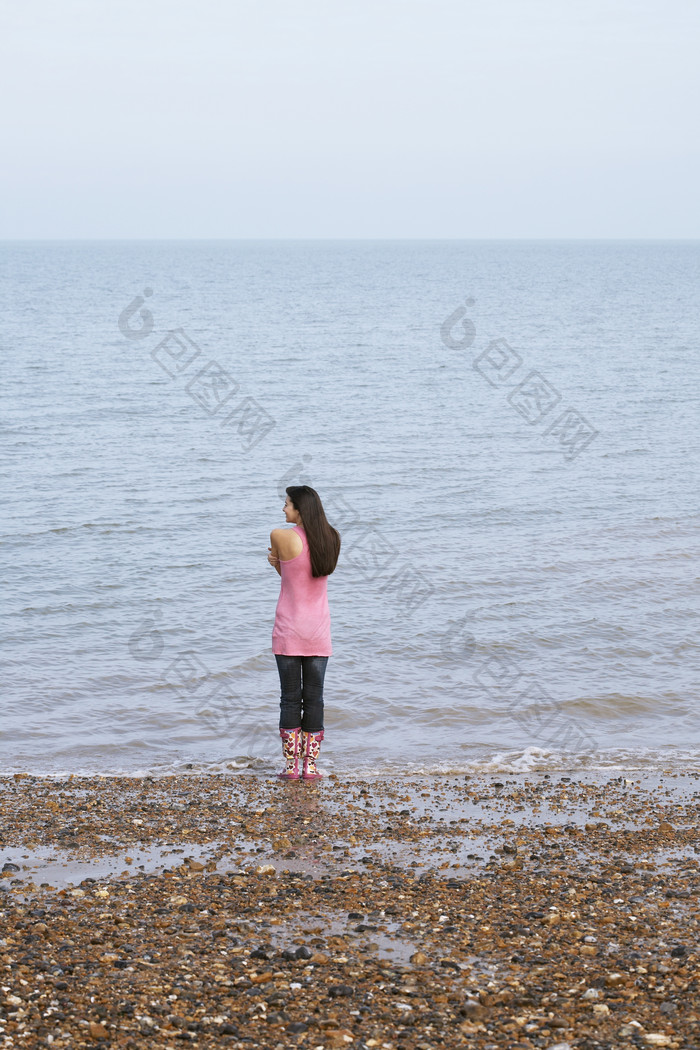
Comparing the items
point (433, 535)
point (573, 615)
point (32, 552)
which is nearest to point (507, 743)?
point (573, 615)

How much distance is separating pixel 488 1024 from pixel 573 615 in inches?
343

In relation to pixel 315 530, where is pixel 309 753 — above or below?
below

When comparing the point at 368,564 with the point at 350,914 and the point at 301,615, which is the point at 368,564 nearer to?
the point at 301,615

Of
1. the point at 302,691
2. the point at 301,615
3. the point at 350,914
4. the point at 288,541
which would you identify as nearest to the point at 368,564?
the point at 302,691

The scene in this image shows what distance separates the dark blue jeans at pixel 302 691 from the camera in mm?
7844

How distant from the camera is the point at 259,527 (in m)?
17.6

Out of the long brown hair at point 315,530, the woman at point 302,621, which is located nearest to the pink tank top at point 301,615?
the woman at point 302,621

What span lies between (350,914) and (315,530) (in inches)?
111

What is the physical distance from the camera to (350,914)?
213 inches

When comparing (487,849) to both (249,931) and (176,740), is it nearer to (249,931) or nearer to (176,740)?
(249,931)

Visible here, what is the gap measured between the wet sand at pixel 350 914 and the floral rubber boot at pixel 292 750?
0.52 feet

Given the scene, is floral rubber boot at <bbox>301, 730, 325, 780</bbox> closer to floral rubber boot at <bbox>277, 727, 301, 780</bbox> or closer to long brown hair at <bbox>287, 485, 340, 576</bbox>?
floral rubber boot at <bbox>277, 727, 301, 780</bbox>
